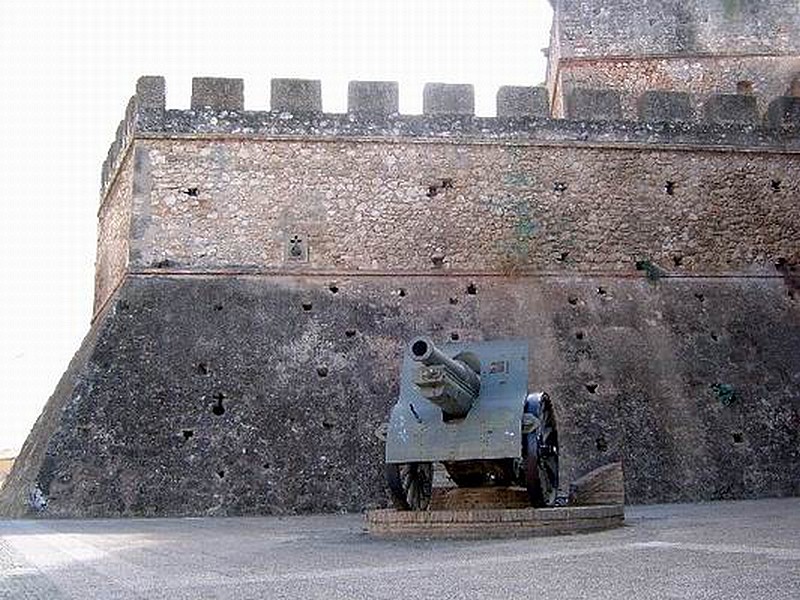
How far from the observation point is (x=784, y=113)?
16.7 m

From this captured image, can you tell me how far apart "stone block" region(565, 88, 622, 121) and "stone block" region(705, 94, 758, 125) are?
1.72 m

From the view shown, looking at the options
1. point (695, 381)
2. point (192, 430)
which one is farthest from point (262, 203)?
point (695, 381)

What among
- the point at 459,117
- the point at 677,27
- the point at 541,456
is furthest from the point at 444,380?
the point at 677,27

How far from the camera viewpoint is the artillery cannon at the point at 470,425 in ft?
28.3

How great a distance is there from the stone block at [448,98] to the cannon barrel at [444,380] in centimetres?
770

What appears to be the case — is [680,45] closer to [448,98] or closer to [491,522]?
[448,98]

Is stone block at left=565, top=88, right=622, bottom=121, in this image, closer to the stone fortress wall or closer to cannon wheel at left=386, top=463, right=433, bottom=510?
the stone fortress wall

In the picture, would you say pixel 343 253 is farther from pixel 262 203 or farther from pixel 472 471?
pixel 472 471

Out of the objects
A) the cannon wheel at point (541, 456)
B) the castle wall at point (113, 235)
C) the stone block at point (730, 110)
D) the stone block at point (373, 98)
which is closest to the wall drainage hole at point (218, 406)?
the castle wall at point (113, 235)

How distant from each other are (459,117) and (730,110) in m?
5.05

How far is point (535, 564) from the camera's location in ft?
18.9

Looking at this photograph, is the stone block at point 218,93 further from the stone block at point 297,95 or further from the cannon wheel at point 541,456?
the cannon wheel at point 541,456

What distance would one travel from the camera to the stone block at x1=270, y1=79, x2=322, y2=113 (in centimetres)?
1544

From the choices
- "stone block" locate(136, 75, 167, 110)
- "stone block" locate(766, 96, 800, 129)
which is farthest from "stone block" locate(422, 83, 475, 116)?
"stone block" locate(766, 96, 800, 129)
